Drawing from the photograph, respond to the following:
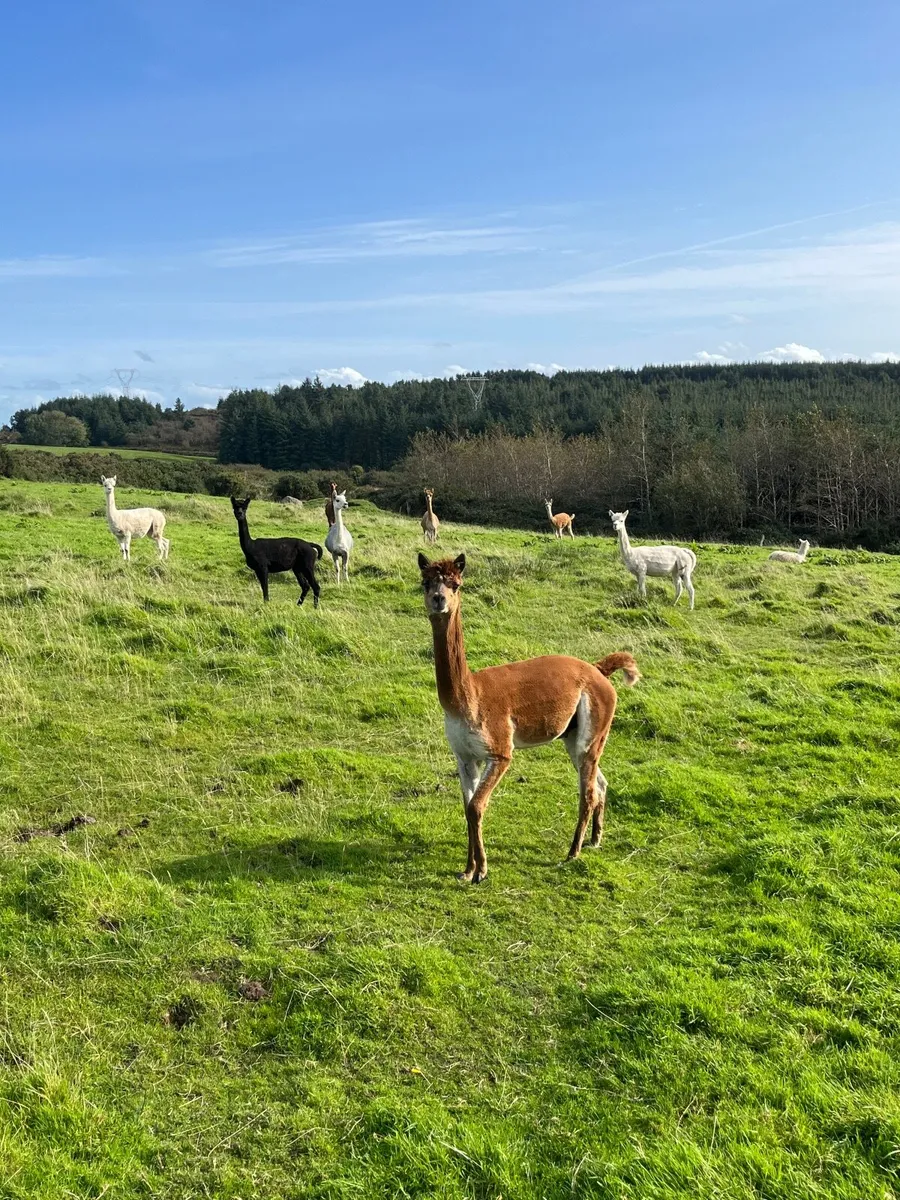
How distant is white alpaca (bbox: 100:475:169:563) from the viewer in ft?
64.8

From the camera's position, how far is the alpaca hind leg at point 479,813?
6090 mm

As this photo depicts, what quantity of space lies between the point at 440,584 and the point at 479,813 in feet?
5.85

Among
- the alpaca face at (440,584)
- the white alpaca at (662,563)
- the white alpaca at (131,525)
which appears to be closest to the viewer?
the alpaca face at (440,584)

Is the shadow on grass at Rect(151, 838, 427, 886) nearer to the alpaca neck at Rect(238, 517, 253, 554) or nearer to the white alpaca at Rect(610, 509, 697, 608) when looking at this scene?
the alpaca neck at Rect(238, 517, 253, 554)

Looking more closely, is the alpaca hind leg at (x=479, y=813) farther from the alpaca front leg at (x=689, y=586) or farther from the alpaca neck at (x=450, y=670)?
the alpaca front leg at (x=689, y=586)

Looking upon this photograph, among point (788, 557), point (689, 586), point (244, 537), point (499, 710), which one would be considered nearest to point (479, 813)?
point (499, 710)

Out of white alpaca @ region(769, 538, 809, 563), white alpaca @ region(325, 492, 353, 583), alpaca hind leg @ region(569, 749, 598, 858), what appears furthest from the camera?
white alpaca @ region(769, 538, 809, 563)

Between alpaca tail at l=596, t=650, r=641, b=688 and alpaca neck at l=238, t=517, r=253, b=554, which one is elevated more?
alpaca neck at l=238, t=517, r=253, b=554

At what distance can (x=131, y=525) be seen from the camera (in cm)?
2016

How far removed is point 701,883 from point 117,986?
4.33m

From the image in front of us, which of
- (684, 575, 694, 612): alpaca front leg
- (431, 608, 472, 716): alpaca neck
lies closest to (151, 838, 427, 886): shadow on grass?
(431, 608, 472, 716): alpaca neck

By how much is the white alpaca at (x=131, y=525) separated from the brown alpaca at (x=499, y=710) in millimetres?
15034

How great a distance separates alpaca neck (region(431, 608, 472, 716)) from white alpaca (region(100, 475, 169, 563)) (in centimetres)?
1503

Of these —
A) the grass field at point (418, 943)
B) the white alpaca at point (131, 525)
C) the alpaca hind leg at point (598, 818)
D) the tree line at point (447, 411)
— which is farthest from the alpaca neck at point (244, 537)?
the tree line at point (447, 411)
